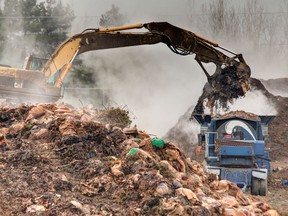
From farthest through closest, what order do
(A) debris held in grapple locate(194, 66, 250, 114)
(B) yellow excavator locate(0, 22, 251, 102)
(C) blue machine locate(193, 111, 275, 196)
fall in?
(B) yellow excavator locate(0, 22, 251, 102)
(A) debris held in grapple locate(194, 66, 250, 114)
(C) blue machine locate(193, 111, 275, 196)

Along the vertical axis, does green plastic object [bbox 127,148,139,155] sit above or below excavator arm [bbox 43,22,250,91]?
below

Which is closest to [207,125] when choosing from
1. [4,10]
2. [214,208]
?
[214,208]

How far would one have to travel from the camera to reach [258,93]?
16.8 m

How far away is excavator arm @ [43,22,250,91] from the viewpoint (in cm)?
1088

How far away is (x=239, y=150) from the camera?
1015cm

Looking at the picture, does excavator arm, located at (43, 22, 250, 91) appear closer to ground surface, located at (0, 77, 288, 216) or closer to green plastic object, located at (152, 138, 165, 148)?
ground surface, located at (0, 77, 288, 216)

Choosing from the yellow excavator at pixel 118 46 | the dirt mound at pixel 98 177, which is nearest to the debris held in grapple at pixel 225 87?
the yellow excavator at pixel 118 46

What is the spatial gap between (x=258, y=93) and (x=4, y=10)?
25.8 metres

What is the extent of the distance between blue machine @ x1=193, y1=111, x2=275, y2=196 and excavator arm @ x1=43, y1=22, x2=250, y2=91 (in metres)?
1.08

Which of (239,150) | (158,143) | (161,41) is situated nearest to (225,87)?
(239,150)

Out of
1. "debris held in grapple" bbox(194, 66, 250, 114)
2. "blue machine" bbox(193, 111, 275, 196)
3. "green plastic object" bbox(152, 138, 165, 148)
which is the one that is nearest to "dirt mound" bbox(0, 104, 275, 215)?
"green plastic object" bbox(152, 138, 165, 148)

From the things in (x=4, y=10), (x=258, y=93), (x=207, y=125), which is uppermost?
(x=4, y=10)

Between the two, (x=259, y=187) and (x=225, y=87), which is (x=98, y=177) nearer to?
(x=259, y=187)

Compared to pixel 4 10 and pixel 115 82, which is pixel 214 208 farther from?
pixel 4 10
